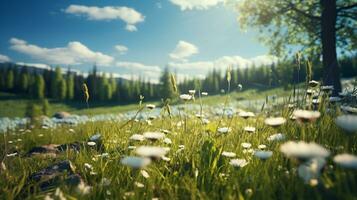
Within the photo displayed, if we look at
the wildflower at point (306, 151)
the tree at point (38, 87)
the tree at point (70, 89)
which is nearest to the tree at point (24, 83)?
the tree at point (38, 87)

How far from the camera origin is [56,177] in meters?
3.05

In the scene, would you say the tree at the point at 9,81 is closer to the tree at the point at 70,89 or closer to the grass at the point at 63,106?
the grass at the point at 63,106

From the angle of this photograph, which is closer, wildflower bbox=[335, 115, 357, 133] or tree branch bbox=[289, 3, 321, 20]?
wildflower bbox=[335, 115, 357, 133]

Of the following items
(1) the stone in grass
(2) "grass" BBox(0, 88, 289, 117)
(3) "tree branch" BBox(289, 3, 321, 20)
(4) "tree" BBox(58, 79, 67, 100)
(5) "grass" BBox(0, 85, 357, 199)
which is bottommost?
(2) "grass" BBox(0, 88, 289, 117)

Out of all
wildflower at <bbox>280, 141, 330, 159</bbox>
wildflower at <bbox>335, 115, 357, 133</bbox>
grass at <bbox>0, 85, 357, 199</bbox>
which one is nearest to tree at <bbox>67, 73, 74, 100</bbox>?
grass at <bbox>0, 85, 357, 199</bbox>

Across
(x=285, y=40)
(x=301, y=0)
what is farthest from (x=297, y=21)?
(x=285, y=40)

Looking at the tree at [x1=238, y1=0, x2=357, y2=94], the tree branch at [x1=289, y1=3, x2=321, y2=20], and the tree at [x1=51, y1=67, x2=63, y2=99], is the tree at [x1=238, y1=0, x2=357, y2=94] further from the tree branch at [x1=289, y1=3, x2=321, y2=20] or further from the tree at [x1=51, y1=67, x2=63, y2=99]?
the tree at [x1=51, y1=67, x2=63, y2=99]

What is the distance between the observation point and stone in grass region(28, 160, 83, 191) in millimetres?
2810

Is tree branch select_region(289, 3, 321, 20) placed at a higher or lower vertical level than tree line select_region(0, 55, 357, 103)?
higher

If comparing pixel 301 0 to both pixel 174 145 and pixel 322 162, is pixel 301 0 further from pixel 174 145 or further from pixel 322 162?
pixel 322 162

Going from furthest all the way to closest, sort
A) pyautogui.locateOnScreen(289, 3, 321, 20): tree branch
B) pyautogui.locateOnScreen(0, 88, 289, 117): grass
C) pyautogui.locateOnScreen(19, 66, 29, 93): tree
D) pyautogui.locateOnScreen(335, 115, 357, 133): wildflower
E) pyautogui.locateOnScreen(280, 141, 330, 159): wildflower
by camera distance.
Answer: pyautogui.locateOnScreen(19, 66, 29, 93): tree
pyautogui.locateOnScreen(0, 88, 289, 117): grass
pyautogui.locateOnScreen(289, 3, 321, 20): tree branch
pyautogui.locateOnScreen(335, 115, 357, 133): wildflower
pyautogui.locateOnScreen(280, 141, 330, 159): wildflower

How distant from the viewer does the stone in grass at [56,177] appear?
2.81 meters

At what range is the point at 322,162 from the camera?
1735 mm

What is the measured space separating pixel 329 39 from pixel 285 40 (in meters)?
5.59
